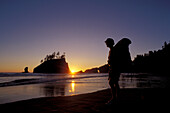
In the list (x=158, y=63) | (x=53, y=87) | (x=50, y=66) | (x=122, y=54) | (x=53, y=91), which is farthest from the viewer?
(x=50, y=66)

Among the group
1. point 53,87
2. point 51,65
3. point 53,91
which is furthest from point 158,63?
point 51,65

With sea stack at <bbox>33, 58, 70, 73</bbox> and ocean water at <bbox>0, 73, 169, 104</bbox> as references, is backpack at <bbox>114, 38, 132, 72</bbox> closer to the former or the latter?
ocean water at <bbox>0, 73, 169, 104</bbox>

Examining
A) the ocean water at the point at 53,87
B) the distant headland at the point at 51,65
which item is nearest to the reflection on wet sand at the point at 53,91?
the ocean water at the point at 53,87

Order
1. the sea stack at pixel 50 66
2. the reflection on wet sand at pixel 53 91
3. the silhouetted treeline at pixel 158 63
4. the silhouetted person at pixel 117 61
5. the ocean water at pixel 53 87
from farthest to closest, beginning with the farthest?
the sea stack at pixel 50 66 < the silhouetted treeline at pixel 158 63 < the reflection on wet sand at pixel 53 91 < the ocean water at pixel 53 87 < the silhouetted person at pixel 117 61

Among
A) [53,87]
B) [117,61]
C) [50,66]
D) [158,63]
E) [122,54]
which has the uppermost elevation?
[50,66]

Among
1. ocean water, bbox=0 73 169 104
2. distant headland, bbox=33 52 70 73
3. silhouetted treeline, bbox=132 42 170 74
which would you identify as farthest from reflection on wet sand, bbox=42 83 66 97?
distant headland, bbox=33 52 70 73

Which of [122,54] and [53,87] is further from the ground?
[122,54]

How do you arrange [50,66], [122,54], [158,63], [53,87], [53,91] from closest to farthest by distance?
1. [122,54]
2. [53,91]
3. [53,87]
4. [158,63]
5. [50,66]

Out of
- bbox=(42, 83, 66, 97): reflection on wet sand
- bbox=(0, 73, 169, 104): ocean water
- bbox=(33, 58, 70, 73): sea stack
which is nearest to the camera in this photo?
bbox=(0, 73, 169, 104): ocean water

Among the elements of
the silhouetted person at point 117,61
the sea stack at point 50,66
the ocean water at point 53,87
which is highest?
the sea stack at point 50,66

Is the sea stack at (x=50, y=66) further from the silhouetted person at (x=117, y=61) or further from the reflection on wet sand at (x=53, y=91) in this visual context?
the silhouetted person at (x=117, y=61)

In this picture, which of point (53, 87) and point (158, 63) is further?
point (158, 63)

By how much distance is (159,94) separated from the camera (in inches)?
167

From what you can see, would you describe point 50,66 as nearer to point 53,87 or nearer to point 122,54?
point 53,87
